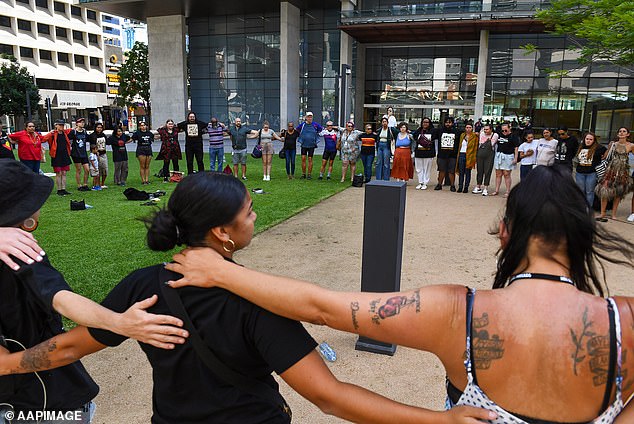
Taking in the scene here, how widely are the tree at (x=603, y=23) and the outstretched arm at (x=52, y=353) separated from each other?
37.3 feet

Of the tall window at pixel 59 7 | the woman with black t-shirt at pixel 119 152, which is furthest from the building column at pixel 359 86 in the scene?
the tall window at pixel 59 7

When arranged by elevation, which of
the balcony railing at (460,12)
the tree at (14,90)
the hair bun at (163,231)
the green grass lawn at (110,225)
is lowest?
the green grass lawn at (110,225)

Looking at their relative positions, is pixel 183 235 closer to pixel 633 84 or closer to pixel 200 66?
pixel 633 84

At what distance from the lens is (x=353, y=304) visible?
1406 mm

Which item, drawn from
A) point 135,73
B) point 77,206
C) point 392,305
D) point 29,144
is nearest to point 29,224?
point 392,305

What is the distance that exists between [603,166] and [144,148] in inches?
451

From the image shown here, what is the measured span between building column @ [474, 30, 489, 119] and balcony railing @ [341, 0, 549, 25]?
160 centimetres

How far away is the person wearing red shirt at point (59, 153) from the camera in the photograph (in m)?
12.0

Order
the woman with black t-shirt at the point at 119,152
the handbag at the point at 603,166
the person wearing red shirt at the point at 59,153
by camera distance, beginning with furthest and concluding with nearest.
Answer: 1. the woman with black t-shirt at the point at 119,152
2. the person wearing red shirt at the point at 59,153
3. the handbag at the point at 603,166

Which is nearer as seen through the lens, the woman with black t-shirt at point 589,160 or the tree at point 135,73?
the woman with black t-shirt at point 589,160

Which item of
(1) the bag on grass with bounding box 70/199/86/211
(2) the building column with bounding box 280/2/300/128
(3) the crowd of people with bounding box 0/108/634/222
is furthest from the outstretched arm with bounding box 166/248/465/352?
(2) the building column with bounding box 280/2/300/128

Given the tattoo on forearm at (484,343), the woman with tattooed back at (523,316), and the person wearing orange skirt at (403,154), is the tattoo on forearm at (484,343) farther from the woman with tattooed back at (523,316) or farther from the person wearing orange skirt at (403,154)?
the person wearing orange skirt at (403,154)

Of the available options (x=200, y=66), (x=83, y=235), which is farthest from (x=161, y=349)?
(x=200, y=66)

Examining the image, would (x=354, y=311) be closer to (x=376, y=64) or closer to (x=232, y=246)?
(x=232, y=246)
